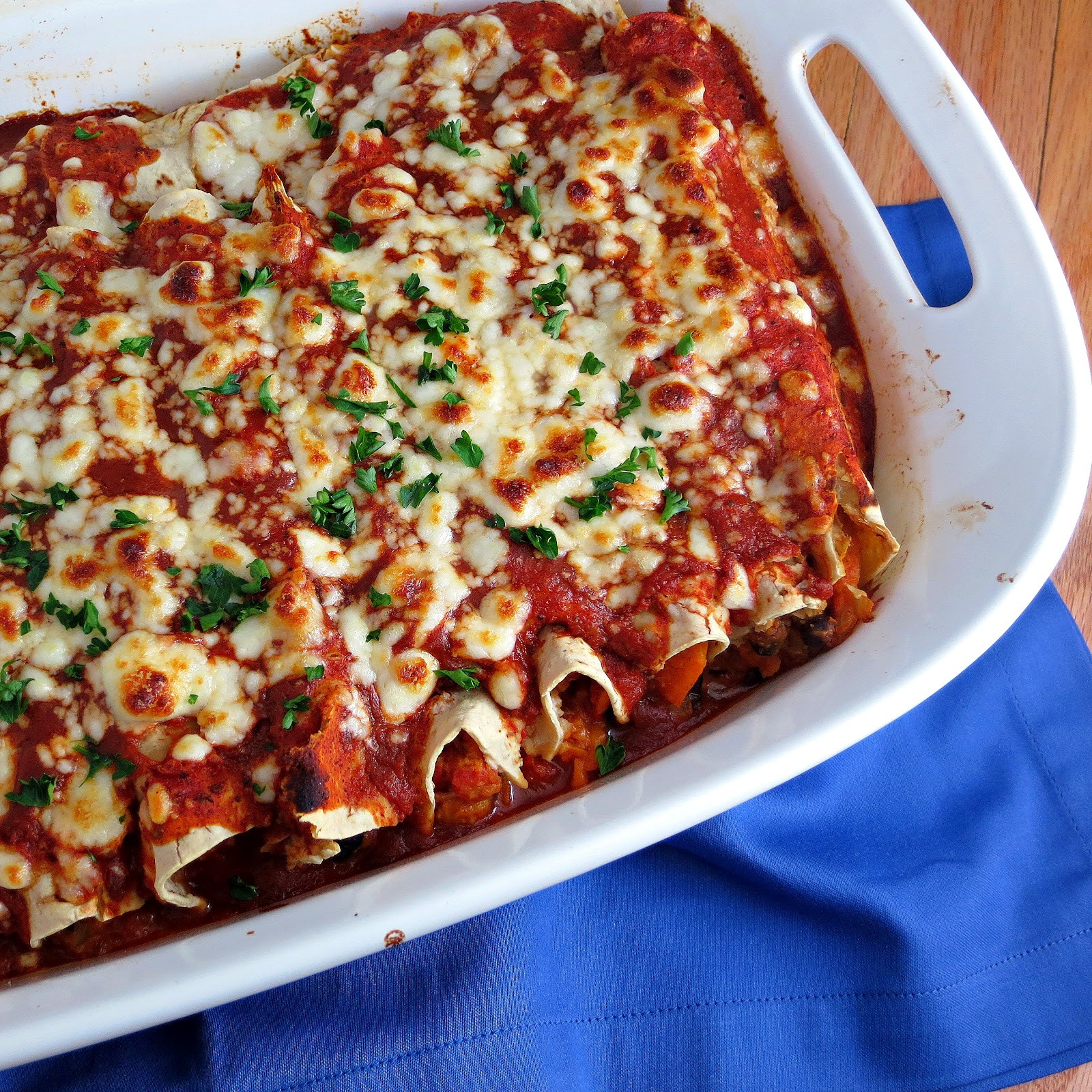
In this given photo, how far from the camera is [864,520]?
6.82 feet

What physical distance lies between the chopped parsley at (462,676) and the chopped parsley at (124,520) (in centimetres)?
59

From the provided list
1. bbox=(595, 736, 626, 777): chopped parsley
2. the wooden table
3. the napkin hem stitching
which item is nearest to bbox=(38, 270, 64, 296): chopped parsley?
bbox=(595, 736, 626, 777): chopped parsley

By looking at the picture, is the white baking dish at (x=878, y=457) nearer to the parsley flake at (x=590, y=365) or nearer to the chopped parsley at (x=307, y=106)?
the chopped parsley at (x=307, y=106)

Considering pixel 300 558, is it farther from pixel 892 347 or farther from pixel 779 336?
pixel 892 347

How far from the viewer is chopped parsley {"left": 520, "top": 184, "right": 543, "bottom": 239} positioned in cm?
221

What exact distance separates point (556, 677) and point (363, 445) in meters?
0.56

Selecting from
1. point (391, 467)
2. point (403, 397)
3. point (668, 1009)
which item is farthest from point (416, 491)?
point (668, 1009)

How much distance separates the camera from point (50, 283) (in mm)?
2109

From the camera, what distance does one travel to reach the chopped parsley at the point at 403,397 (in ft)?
6.69

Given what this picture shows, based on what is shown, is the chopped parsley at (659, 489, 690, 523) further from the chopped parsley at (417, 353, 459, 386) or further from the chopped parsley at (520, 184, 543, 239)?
the chopped parsley at (520, 184, 543, 239)

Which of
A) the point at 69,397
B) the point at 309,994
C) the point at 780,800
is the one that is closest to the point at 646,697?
the point at 780,800

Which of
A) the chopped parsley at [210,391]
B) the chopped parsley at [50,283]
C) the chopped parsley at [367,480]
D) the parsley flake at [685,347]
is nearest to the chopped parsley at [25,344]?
the chopped parsley at [50,283]

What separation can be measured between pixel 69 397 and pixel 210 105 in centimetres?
84

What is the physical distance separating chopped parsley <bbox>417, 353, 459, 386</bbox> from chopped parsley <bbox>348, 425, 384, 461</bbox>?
0.14 m
